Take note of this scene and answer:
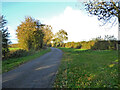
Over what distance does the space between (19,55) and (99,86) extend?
12.5 meters

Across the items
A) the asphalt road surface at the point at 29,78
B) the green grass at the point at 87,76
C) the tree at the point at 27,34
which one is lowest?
the asphalt road surface at the point at 29,78

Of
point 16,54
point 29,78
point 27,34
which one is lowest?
point 29,78

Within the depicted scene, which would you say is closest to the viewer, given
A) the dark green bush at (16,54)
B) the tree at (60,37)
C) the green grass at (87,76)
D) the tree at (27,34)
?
the green grass at (87,76)

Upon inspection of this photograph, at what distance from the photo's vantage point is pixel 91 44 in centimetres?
2655

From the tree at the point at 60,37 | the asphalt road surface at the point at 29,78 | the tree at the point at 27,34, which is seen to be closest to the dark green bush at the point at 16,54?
the tree at the point at 27,34

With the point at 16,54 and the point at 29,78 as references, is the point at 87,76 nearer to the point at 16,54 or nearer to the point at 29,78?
the point at 29,78

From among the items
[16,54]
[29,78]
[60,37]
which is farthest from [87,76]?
[60,37]

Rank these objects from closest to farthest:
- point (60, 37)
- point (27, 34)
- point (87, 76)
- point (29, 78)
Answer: point (29, 78), point (87, 76), point (27, 34), point (60, 37)

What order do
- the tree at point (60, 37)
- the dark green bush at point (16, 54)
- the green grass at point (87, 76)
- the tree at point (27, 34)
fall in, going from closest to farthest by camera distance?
the green grass at point (87, 76) < the dark green bush at point (16, 54) < the tree at point (27, 34) < the tree at point (60, 37)

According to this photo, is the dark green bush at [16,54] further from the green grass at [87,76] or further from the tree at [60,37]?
the tree at [60,37]

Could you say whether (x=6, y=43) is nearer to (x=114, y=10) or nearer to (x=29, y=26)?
(x=29, y=26)

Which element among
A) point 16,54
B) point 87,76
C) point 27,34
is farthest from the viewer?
point 27,34

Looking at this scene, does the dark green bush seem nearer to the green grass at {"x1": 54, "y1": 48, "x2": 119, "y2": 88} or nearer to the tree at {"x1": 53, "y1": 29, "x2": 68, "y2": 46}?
the green grass at {"x1": 54, "y1": 48, "x2": 119, "y2": 88}

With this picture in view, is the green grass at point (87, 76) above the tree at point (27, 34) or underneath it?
underneath
